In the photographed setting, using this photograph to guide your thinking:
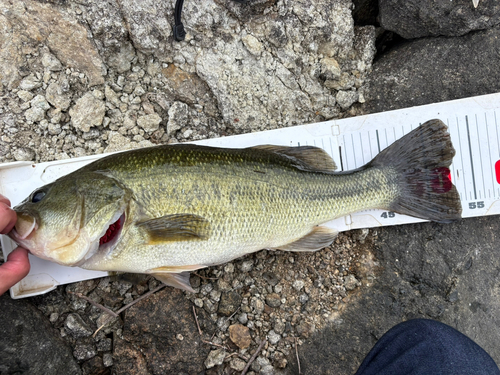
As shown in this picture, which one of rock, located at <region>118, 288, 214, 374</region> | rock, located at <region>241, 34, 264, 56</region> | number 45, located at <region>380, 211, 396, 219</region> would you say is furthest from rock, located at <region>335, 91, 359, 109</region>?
rock, located at <region>118, 288, 214, 374</region>

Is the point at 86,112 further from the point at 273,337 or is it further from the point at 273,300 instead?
the point at 273,337

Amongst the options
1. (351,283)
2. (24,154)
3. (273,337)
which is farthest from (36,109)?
(351,283)

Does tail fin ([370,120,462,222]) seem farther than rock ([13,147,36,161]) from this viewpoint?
No

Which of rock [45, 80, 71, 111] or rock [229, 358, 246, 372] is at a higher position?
rock [45, 80, 71, 111]

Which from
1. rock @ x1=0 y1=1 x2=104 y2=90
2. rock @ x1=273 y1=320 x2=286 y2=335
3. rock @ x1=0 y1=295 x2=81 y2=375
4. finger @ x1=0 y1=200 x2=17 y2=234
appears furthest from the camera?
rock @ x1=273 y1=320 x2=286 y2=335

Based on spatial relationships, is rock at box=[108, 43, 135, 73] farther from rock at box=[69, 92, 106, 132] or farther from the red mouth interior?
the red mouth interior

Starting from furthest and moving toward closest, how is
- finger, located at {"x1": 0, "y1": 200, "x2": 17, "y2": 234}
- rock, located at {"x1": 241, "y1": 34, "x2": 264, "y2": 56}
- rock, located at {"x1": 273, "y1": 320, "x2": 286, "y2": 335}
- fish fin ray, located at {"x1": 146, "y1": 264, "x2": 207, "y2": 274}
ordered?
rock, located at {"x1": 241, "y1": 34, "x2": 264, "y2": 56} < rock, located at {"x1": 273, "y1": 320, "x2": 286, "y2": 335} < fish fin ray, located at {"x1": 146, "y1": 264, "x2": 207, "y2": 274} < finger, located at {"x1": 0, "y1": 200, "x2": 17, "y2": 234}

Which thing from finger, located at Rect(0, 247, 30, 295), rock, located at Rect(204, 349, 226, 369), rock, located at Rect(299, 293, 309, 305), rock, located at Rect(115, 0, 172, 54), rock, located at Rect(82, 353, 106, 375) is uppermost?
rock, located at Rect(115, 0, 172, 54)

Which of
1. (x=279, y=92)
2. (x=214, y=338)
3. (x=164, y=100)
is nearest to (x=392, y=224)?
(x=279, y=92)
